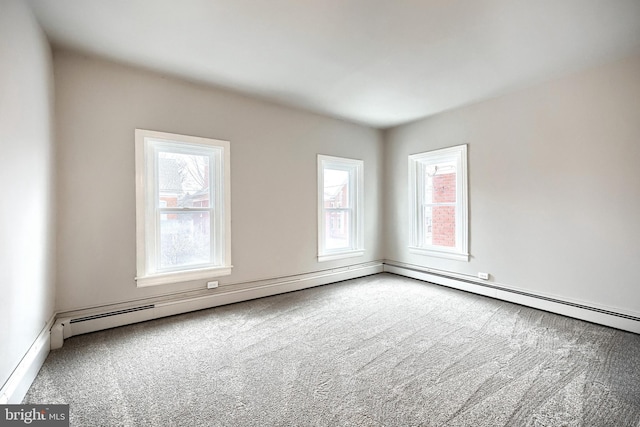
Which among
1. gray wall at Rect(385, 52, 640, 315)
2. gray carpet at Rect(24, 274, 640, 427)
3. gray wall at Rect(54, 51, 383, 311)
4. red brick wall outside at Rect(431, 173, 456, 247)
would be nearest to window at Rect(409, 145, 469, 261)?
red brick wall outside at Rect(431, 173, 456, 247)

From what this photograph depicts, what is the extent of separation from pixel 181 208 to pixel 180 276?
2.49 feet

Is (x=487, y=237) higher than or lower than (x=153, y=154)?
lower

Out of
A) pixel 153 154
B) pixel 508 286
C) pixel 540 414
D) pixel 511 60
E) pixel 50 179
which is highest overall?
pixel 511 60

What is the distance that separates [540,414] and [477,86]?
3.18 meters

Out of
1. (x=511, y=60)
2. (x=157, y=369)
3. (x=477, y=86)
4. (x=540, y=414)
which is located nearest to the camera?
(x=540, y=414)

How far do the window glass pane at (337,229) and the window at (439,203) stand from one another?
1.06 metres

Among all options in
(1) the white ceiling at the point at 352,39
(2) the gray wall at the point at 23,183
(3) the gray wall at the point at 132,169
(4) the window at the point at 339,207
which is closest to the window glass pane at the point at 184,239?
(3) the gray wall at the point at 132,169

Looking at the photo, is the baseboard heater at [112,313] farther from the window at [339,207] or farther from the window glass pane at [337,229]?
the window glass pane at [337,229]

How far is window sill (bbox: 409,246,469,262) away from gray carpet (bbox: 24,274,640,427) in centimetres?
96

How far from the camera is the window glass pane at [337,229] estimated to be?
464 centimetres

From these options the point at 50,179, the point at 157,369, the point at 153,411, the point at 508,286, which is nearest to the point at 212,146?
the point at 50,179

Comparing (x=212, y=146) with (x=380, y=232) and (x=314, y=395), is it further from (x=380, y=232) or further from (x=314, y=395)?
(x=380, y=232)

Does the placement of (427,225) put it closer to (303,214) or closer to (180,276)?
(303,214)

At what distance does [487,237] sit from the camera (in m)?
3.84
